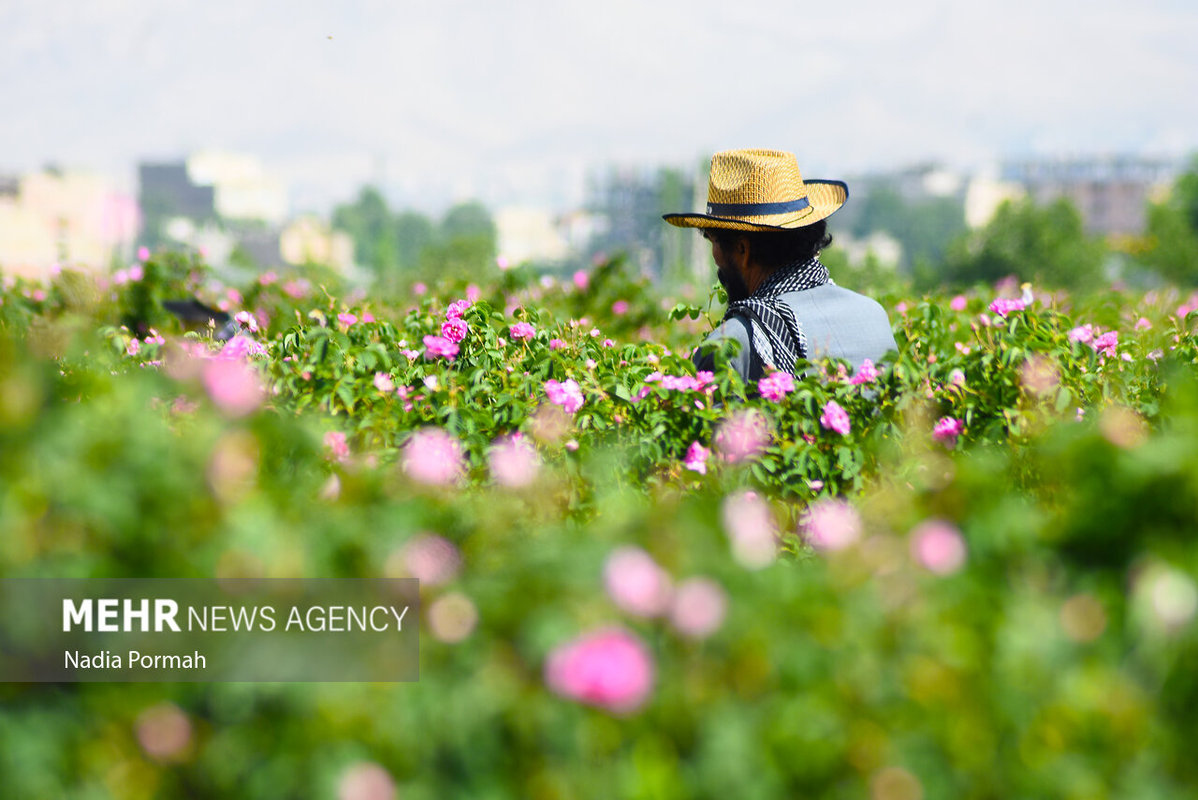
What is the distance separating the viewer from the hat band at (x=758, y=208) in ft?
11.6

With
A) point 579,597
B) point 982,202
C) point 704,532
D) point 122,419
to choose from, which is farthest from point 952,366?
point 982,202

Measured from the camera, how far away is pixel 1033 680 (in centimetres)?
128

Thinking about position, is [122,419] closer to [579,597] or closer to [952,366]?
[579,597]

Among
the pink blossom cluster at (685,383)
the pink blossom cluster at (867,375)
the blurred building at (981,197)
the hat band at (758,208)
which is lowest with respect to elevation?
the blurred building at (981,197)

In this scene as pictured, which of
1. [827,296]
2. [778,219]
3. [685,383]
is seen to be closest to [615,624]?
[685,383]

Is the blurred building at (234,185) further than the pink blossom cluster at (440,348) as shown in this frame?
Yes

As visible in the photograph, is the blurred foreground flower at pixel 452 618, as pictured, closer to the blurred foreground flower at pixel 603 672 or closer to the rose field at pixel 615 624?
the rose field at pixel 615 624

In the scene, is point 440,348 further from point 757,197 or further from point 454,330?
point 757,197

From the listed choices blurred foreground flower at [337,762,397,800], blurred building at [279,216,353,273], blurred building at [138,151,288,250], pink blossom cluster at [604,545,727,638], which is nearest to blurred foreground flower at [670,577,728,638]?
pink blossom cluster at [604,545,727,638]

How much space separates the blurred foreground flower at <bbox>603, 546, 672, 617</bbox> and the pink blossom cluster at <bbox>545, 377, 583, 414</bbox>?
1328 millimetres

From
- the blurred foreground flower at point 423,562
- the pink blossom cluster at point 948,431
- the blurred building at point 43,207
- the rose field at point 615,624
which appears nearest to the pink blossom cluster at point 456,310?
the rose field at point 615,624

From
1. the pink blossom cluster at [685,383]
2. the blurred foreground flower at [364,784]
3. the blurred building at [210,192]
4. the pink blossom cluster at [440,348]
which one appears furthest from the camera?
the blurred building at [210,192]

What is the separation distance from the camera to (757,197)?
359cm

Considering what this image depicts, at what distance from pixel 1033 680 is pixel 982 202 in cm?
16928
